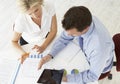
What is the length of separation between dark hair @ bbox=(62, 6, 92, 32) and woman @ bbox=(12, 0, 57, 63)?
0.41 meters

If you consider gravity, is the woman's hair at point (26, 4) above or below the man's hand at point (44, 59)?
above

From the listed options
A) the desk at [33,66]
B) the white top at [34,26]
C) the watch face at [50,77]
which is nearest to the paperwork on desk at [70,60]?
the desk at [33,66]

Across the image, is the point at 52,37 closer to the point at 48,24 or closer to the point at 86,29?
the point at 48,24

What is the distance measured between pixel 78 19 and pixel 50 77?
0.45 meters

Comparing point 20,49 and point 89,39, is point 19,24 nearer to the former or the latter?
point 20,49

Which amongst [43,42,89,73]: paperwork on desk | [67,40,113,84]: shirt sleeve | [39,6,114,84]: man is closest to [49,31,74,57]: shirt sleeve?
[43,42,89,73]: paperwork on desk

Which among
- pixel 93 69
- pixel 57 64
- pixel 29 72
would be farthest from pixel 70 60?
pixel 29 72

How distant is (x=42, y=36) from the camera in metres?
2.07

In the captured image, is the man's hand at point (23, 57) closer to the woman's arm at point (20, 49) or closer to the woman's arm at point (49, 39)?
the woman's arm at point (20, 49)

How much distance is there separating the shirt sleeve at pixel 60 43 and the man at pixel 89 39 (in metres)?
0.13

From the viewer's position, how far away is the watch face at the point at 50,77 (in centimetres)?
146

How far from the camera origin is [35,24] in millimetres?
1920

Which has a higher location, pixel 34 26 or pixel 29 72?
pixel 34 26

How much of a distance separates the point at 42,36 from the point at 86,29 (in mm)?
713
